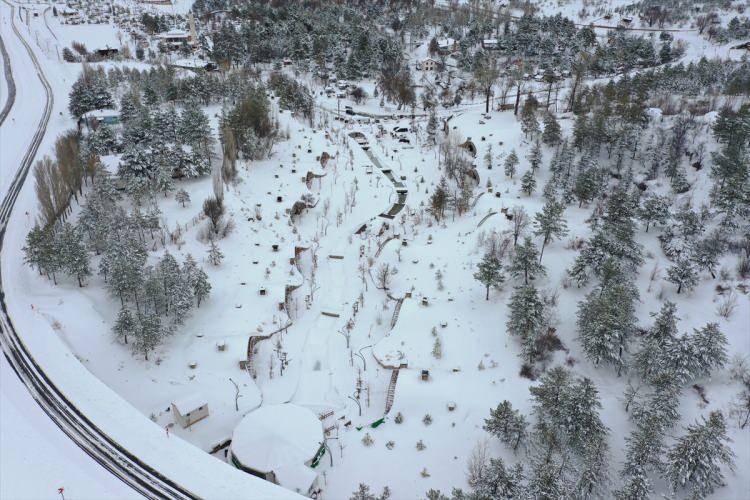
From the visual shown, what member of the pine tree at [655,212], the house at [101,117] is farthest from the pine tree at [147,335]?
→ the house at [101,117]

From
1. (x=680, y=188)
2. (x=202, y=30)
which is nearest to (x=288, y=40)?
(x=202, y=30)

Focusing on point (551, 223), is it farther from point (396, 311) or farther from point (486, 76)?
point (486, 76)

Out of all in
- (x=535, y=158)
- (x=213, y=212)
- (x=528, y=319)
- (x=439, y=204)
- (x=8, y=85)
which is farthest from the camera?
(x=8, y=85)

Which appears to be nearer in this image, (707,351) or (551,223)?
(707,351)

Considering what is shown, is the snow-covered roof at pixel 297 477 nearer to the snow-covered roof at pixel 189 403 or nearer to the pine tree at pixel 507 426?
the snow-covered roof at pixel 189 403

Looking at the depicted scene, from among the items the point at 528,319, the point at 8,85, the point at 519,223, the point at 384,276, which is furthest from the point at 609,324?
the point at 8,85

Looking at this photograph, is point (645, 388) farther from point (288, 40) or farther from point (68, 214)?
point (288, 40)
